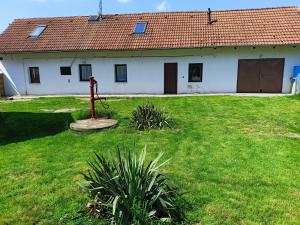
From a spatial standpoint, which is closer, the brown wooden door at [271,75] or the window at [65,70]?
the brown wooden door at [271,75]

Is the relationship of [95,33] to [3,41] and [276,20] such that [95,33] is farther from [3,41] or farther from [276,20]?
[276,20]

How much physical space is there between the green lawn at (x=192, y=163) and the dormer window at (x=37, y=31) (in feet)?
37.6

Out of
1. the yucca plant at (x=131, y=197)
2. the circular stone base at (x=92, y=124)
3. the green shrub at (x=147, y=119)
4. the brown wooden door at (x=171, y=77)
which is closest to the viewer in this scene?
the yucca plant at (x=131, y=197)

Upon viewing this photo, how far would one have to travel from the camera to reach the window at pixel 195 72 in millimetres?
18016

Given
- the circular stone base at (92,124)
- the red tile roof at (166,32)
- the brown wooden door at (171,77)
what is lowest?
the circular stone base at (92,124)

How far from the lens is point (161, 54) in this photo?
18141 mm

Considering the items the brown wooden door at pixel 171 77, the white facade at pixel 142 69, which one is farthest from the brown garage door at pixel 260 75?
the brown wooden door at pixel 171 77

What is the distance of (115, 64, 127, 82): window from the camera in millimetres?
18973

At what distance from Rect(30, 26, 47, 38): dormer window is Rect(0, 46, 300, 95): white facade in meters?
1.96

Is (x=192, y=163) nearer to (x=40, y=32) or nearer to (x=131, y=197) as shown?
(x=131, y=197)

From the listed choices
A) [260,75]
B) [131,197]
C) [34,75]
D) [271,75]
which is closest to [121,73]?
[34,75]

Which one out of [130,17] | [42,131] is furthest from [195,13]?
[42,131]

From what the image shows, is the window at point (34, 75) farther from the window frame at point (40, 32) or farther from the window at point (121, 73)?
the window at point (121, 73)

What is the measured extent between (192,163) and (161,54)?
1318 cm
